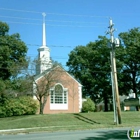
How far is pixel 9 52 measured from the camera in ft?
132

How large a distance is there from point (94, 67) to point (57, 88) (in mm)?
14888

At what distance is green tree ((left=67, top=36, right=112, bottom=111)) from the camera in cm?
5322

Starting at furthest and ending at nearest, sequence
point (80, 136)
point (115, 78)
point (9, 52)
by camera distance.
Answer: point (9, 52), point (115, 78), point (80, 136)

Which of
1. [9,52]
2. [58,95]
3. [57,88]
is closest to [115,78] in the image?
[57,88]

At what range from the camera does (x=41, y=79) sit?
124 feet

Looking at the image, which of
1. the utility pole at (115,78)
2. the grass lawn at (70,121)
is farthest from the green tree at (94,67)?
the utility pole at (115,78)

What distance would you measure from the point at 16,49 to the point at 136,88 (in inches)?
993

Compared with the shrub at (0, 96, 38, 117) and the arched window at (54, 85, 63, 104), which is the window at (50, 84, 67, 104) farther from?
the shrub at (0, 96, 38, 117)

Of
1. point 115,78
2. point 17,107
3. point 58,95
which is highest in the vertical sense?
point 115,78

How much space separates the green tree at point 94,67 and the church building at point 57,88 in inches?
382

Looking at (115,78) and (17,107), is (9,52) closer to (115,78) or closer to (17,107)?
(17,107)

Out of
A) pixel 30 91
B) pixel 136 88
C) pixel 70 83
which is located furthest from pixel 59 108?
pixel 136 88

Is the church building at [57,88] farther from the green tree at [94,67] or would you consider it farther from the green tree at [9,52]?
the green tree at [94,67]

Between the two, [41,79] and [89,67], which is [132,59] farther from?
[41,79]
